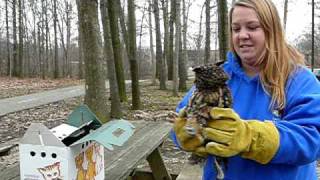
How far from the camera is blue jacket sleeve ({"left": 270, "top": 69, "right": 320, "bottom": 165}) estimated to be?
159cm

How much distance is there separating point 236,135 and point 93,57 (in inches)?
227

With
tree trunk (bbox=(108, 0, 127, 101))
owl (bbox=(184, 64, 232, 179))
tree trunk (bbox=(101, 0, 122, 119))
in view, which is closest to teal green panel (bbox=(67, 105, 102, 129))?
owl (bbox=(184, 64, 232, 179))

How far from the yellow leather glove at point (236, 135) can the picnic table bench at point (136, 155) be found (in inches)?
59.7

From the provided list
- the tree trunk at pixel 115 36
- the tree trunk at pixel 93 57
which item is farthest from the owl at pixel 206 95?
the tree trunk at pixel 115 36

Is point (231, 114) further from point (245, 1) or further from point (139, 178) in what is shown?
point (139, 178)

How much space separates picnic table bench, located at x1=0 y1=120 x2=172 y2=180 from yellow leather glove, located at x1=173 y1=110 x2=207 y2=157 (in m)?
1.35

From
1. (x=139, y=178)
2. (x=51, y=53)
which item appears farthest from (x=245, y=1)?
(x=51, y=53)

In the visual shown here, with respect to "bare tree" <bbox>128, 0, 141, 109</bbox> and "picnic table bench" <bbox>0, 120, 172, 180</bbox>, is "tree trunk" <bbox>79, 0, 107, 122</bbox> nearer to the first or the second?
"picnic table bench" <bbox>0, 120, 172, 180</bbox>

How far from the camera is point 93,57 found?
278 inches

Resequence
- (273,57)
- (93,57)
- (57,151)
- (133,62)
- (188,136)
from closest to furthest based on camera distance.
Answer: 1. (188,136)
2. (273,57)
3. (57,151)
4. (93,57)
5. (133,62)

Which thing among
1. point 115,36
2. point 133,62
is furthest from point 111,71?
point 133,62

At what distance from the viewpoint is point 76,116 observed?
2496 mm

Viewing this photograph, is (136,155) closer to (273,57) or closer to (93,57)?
(273,57)

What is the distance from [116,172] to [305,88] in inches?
66.5
